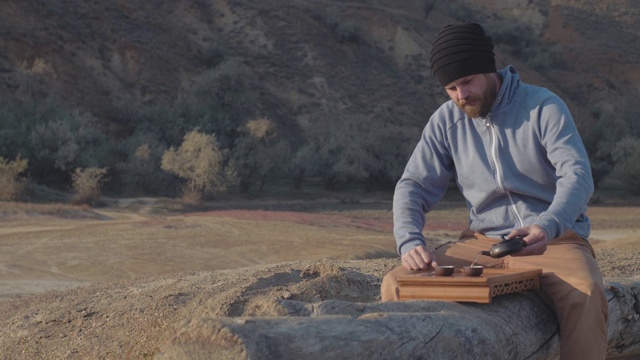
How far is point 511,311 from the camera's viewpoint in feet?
12.5

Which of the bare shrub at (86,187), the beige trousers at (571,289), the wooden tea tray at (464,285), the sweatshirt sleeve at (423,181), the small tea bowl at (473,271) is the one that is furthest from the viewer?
the bare shrub at (86,187)

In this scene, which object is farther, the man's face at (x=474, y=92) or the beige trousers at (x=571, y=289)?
the man's face at (x=474, y=92)

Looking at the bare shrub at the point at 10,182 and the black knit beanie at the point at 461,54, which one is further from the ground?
the black knit beanie at the point at 461,54

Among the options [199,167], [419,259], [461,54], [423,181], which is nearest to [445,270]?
[419,259]

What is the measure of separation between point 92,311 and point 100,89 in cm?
2863

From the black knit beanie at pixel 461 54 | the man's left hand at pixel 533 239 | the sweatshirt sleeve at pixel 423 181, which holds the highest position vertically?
the black knit beanie at pixel 461 54

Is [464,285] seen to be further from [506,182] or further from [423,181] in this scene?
[423,181]

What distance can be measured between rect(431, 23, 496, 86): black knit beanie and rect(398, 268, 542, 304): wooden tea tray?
0.90 metres

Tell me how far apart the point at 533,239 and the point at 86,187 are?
762 inches

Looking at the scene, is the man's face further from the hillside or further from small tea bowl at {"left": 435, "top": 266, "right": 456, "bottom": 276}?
the hillside

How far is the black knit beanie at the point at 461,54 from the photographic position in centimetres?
413

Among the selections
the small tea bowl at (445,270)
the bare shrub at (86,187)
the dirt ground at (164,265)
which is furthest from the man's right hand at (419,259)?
the bare shrub at (86,187)

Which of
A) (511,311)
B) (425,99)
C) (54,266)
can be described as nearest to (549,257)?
(511,311)

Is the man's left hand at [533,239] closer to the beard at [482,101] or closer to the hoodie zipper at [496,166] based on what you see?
the hoodie zipper at [496,166]
